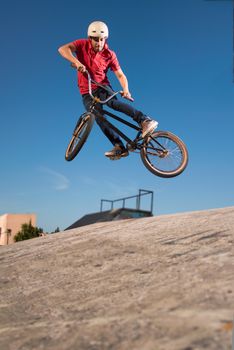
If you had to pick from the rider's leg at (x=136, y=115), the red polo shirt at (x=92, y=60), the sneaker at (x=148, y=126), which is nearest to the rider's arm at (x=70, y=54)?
the red polo shirt at (x=92, y=60)

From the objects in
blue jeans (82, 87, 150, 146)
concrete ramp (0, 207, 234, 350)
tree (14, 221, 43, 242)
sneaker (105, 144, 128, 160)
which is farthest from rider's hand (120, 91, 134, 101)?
tree (14, 221, 43, 242)

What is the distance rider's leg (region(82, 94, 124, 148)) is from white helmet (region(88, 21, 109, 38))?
991mm

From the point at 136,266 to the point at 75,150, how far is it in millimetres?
3957

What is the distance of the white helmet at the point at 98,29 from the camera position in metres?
5.68

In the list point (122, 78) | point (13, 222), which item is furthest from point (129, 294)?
point (13, 222)

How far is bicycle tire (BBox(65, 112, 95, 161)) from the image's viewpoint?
6.24 m

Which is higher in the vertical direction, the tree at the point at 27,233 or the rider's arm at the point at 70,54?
the rider's arm at the point at 70,54

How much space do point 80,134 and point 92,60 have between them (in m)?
1.35

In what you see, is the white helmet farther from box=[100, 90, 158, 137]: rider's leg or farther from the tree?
the tree

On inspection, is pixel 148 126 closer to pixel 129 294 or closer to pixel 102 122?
pixel 102 122

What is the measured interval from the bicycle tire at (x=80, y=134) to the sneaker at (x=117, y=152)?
0.48 metres

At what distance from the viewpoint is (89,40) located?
5.95 m

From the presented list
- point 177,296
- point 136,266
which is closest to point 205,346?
point 177,296

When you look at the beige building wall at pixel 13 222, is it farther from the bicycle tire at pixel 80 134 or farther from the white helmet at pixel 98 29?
the white helmet at pixel 98 29
